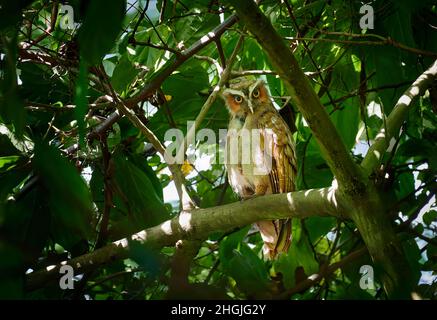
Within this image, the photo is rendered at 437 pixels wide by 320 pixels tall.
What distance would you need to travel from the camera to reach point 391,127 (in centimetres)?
232

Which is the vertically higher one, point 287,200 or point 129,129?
point 129,129

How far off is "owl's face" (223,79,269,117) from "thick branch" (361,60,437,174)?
119 cm

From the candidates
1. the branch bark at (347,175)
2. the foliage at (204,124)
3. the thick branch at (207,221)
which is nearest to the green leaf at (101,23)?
the branch bark at (347,175)

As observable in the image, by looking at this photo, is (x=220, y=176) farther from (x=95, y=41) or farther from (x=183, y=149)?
(x=95, y=41)

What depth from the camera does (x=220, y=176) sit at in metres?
4.25

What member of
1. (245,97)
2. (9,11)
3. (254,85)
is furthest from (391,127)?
(9,11)

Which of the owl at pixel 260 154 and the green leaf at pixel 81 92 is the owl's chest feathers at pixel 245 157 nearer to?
the owl at pixel 260 154

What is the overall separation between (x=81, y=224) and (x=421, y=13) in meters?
2.59

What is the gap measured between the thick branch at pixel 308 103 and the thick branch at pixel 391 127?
0.60 ft

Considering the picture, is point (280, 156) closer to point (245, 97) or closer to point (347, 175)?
point (245, 97)

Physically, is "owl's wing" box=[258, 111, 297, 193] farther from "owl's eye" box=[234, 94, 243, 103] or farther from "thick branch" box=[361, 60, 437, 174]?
"thick branch" box=[361, 60, 437, 174]

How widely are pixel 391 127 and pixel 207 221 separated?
854mm
